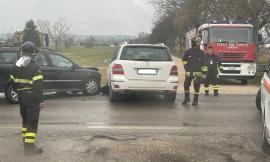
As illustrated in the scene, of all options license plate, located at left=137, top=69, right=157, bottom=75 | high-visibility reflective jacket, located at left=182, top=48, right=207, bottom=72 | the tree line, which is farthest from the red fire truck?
license plate, located at left=137, top=69, right=157, bottom=75

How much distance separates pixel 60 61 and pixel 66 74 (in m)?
0.44

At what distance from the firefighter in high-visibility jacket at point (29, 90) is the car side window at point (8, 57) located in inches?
244

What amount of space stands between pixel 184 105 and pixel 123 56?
2.01 meters

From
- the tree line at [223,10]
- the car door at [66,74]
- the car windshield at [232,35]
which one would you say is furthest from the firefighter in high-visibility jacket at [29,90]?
the tree line at [223,10]

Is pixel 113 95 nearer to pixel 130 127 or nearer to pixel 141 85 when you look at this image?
pixel 141 85

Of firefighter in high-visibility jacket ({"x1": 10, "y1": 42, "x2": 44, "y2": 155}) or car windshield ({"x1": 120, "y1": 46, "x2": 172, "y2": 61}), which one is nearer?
firefighter in high-visibility jacket ({"x1": 10, "y1": 42, "x2": 44, "y2": 155})

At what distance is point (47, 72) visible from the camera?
46.6 feet

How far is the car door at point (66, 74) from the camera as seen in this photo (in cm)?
1457

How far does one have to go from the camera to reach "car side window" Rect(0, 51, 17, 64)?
13.5 m

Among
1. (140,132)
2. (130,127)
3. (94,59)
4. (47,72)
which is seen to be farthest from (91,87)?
(94,59)

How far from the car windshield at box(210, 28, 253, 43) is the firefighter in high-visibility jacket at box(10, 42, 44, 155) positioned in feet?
50.3

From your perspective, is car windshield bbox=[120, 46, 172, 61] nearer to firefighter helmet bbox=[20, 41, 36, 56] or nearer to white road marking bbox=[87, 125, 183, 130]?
white road marking bbox=[87, 125, 183, 130]

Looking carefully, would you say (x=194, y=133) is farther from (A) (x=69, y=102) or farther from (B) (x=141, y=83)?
(A) (x=69, y=102)

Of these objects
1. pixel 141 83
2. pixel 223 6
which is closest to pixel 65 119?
pixel 141 83
